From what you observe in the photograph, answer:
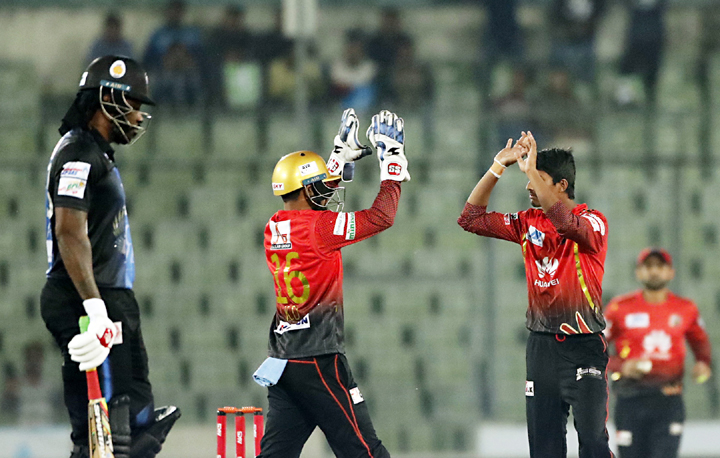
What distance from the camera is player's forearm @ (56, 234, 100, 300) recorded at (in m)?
4.34

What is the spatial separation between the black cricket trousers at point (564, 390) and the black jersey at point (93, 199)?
1955 millimetres

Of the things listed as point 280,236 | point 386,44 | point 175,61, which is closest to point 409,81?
point 386,44

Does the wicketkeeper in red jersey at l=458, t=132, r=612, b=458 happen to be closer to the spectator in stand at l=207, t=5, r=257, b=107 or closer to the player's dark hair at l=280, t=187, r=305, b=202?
the player's dark hair at l=280, t=187, r=305, b=202

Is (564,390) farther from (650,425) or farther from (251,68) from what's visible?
(251,68)

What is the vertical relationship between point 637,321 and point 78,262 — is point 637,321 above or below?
below

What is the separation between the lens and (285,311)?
5043 mm

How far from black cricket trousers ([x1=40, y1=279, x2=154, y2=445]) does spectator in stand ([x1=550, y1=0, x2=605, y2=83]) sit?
7.56 metres

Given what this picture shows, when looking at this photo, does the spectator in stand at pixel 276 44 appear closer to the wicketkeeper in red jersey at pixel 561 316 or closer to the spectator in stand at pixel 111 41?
the spectator in stand at pixel 111 41

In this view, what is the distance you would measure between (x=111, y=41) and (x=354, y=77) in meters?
2.49

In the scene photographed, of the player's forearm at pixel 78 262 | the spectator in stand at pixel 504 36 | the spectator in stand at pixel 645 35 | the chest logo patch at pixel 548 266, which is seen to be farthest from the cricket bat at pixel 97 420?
the spectator in stand at pixel 645 35

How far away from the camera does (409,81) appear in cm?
1105

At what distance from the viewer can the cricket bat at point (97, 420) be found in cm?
429

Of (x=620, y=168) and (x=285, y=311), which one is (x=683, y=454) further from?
(x=285, y=311)

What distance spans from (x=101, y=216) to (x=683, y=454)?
286 inches
